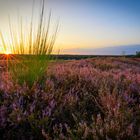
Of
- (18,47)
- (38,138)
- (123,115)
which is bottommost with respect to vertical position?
(38,138)

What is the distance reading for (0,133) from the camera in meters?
3.51

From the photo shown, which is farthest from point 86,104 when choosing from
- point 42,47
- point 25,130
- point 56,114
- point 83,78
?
point 42,47

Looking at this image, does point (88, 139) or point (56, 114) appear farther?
point (56, 114)

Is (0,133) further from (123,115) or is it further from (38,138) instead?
(123,115)

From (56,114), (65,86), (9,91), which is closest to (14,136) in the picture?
(56,114)

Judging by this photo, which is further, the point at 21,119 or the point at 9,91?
the point at 9,91

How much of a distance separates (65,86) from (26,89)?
947 millimetres

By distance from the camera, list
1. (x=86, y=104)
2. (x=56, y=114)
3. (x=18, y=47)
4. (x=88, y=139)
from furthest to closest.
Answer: (x=18, y=47)
(x=86, y=104)
(x=56, y=114)
(x=88, y=139)

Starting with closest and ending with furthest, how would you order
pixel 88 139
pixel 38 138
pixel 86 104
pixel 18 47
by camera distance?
pixel 88 139, pixel 38 138, pixel 86 104, pixel 18 47

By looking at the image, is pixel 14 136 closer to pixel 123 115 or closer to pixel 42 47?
pixel 123 115

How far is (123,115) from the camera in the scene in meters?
3.50

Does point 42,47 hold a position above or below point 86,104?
above

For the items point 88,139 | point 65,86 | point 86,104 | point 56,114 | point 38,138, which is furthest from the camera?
point 65,86

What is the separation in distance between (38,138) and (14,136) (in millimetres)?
285
